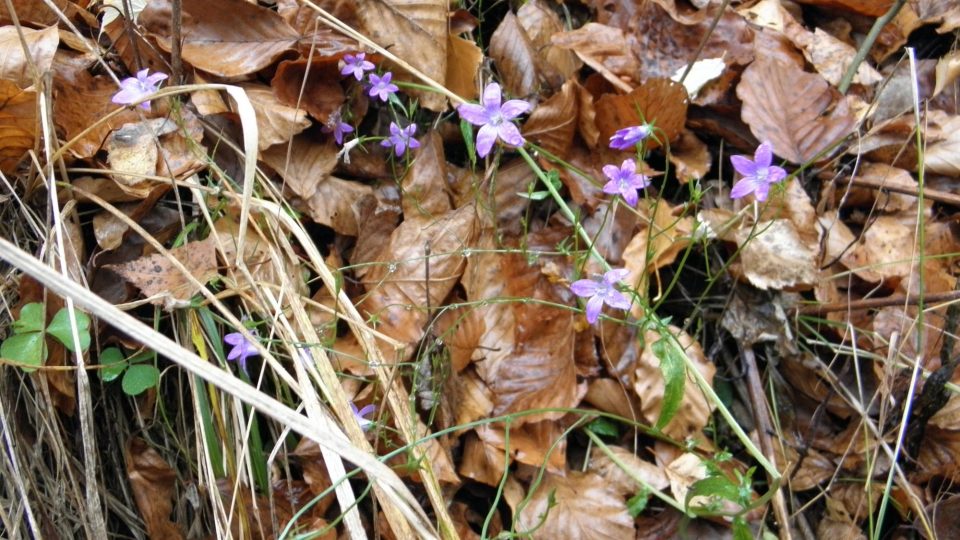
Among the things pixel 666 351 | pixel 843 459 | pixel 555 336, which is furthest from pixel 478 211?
pixel 843 459

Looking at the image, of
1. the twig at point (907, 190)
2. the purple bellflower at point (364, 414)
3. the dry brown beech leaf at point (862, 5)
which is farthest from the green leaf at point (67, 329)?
the dry brown beech leaf at point (862, 5)

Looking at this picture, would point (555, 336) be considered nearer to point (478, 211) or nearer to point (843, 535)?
point (478, 211)

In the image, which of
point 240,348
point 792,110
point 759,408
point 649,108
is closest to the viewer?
point 240,348

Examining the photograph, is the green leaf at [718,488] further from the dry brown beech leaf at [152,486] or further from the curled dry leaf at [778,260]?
the dry brown beech leaf at [152,486]

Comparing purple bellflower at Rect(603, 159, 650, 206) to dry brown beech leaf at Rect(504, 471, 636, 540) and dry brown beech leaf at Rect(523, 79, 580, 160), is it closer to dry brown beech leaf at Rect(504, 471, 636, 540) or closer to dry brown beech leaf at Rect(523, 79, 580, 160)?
dry brown beech leaf at Rect(523, 79, 580, 160)

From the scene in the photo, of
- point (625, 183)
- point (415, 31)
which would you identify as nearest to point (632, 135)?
point (625, 183)

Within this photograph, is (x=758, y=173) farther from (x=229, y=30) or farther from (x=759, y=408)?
(x=229, y=30)
